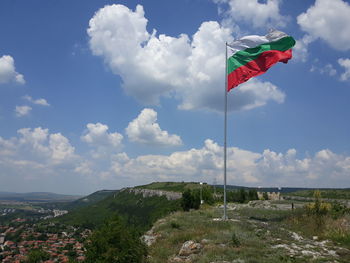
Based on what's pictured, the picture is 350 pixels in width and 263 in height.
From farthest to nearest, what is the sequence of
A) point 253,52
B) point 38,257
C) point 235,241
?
point 38,257, point 253,52, point 235,241

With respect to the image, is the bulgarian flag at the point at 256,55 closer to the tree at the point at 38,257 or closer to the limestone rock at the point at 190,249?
the limestone rock at the point at 190,249

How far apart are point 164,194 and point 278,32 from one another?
170066mm

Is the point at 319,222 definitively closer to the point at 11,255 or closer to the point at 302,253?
the point at 302,253

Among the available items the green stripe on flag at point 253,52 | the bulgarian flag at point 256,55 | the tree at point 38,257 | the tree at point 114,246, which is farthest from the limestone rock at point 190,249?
the tree at point 38,257

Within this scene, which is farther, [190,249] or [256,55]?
[256,55]

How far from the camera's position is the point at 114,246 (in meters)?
10.3

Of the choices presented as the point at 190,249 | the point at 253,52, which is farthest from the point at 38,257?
the point at 253,52

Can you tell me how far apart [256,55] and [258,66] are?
0.66m

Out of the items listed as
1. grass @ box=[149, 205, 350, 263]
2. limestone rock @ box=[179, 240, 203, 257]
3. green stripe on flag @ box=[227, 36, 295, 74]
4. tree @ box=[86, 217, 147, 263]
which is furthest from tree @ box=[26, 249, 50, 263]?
green stripe on flag @ box=[227, 36, 295, 74]

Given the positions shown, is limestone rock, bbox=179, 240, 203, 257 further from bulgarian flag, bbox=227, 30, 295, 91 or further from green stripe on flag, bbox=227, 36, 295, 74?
green stripe on flag, bbox=227, 36, 295, 74

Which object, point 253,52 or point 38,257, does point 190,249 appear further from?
point 38,257

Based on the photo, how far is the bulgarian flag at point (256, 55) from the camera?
653 inches

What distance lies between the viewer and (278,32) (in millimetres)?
16766

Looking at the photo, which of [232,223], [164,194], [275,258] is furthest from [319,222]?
[164,194]
